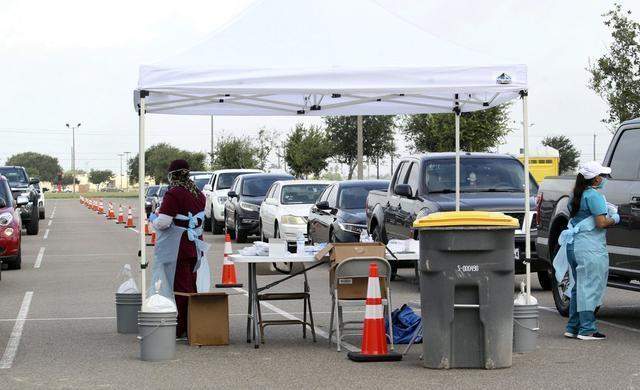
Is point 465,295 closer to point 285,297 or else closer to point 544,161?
point 285,297

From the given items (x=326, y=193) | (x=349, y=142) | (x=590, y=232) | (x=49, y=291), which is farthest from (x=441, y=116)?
(x=590, y=232)

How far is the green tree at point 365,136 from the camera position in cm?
6656

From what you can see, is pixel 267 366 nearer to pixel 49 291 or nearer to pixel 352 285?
pixel 352 285

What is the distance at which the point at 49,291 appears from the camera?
17594 mm

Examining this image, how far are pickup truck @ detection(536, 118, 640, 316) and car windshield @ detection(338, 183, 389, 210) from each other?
→ 6960 mm

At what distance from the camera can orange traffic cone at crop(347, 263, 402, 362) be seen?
1048 centimetres

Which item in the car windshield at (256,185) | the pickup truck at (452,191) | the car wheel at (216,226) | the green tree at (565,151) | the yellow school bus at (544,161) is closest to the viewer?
the pickup truck at (452,191)

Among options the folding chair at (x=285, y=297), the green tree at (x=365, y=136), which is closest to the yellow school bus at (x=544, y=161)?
the green tree at (x=365, y=136)

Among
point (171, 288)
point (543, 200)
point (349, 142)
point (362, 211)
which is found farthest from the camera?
point (349, 142)

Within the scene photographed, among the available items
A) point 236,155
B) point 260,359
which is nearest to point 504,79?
point 260,359

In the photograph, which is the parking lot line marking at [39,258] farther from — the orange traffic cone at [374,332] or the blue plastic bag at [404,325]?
the orange traffic cone at [374,332]

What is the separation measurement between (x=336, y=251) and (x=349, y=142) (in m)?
57.6

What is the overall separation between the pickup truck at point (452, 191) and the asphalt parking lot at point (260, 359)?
3.88ft

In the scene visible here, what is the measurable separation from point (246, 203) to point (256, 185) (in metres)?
1.37
